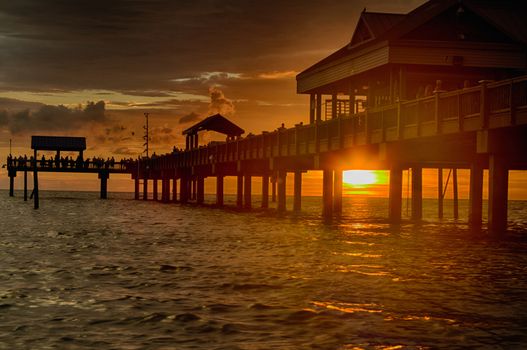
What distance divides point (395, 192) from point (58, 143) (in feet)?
259

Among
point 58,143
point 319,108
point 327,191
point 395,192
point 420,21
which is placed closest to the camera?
point 395,192

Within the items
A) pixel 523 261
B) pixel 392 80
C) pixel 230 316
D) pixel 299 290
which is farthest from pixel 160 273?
pixel 392 80

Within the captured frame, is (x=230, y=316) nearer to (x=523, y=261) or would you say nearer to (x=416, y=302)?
(x=416, y=302)

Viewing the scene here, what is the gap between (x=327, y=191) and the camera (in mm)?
44938

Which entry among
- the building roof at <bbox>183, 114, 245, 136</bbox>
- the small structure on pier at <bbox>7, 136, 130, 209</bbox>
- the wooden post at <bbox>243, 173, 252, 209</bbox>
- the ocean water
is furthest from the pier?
the small structure on pier at <bbox>7, 136, 130, 209</bbox>

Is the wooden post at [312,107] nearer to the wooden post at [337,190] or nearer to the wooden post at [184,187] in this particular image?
the wooden post at [337,190]

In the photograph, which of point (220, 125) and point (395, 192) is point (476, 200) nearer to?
point (395, 192)

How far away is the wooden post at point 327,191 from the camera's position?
146 ft

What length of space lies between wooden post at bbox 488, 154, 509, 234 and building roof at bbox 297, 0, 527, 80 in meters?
12.9

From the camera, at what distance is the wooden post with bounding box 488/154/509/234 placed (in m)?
26.2

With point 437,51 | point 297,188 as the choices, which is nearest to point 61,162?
point 297,188

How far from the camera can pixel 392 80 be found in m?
38.9

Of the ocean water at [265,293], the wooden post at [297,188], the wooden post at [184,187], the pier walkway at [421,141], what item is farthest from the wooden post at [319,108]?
the wooden post at [184,187]

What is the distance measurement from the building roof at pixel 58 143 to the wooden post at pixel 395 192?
7527 centimetres
